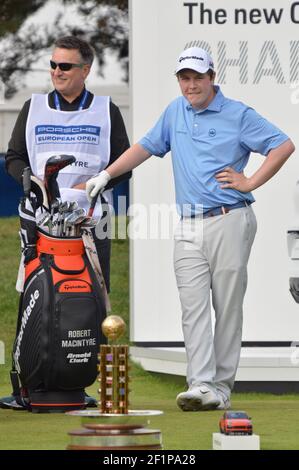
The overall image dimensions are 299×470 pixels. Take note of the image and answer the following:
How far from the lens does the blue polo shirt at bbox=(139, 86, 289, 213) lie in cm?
733

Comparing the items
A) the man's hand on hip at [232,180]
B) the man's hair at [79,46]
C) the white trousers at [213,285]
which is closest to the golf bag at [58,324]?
the white trousers at [213,285]

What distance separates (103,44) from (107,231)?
35.9ft

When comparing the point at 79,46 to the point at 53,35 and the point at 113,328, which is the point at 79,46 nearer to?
the point at 113,328

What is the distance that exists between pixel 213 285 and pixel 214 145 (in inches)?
24.5

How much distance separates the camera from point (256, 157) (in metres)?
9.23

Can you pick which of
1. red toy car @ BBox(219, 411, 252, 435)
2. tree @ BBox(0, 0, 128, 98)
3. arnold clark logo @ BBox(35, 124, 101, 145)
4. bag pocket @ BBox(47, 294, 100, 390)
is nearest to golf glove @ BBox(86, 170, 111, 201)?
arnold clark logo @ BBox(35, 124, 101, 145)

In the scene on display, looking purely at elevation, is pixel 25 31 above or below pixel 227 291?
above

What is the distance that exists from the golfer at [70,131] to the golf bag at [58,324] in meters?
0.38

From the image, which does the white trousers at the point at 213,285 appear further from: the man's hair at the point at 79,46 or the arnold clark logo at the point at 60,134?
the man's hair at the point at 79,46

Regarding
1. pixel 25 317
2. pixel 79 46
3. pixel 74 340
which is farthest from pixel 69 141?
pixel 74 340

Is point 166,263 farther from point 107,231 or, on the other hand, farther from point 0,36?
point 0,36

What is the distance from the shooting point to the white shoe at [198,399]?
282 inches

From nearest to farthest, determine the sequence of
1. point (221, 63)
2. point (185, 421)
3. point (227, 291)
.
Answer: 1. point (185, 421)
2. point (227, 291)
3. point (221, 63)

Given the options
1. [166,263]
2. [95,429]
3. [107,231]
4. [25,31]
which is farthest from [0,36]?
[95,429]
